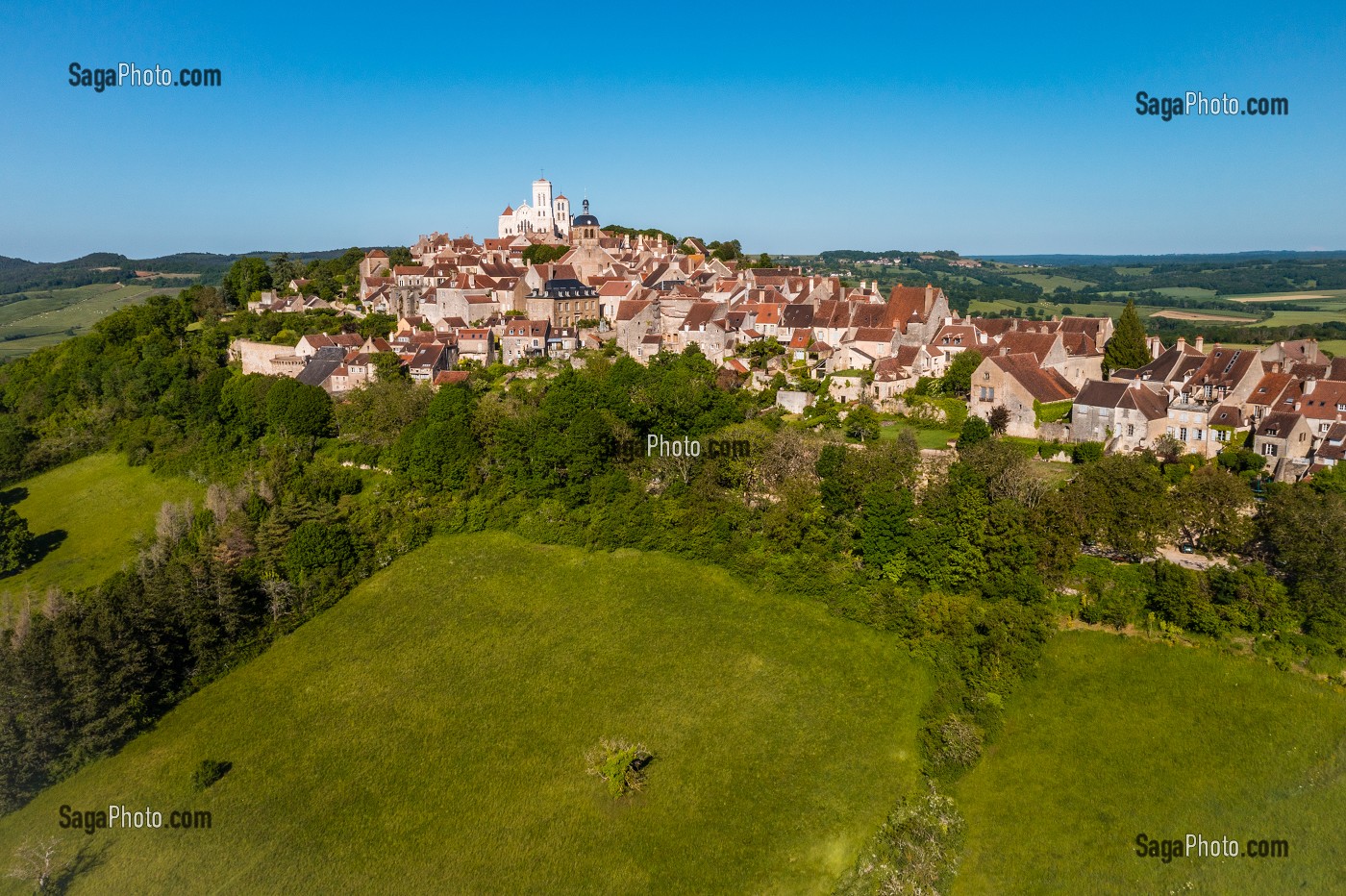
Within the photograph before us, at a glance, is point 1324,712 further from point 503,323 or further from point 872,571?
point 503,323

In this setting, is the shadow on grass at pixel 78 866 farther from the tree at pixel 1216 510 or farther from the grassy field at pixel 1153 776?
the tree at pixel 1216 510

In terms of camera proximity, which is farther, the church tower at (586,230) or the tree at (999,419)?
the church tower at (586,230)

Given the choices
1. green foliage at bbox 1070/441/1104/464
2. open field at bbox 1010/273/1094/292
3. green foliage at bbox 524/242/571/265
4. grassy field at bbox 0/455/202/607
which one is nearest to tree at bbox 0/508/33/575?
grassy field at bbox 0/455/202/607

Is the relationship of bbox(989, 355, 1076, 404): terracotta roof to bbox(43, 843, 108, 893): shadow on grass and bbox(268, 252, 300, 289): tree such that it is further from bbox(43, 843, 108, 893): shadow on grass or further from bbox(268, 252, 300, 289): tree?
bbox(268, 252, 300, 289): tree

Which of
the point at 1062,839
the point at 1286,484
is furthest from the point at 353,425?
the point at 1286,484

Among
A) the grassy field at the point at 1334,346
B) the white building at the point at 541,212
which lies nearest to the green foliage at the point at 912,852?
the grassy field at the point at 1334,346

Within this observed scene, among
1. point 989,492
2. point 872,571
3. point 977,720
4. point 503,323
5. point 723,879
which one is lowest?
point 723,879
